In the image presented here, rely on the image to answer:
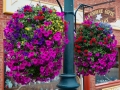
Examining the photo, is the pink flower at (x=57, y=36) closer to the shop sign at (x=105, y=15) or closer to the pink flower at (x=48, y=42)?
the pink flower at (x=48, y=42)

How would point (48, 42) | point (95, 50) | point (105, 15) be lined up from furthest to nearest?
point (105, 15), point (95, 50), point (48, 42)

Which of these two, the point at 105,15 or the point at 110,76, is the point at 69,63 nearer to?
the point at 105,15

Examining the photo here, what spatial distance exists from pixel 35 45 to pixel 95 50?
1.10 metres

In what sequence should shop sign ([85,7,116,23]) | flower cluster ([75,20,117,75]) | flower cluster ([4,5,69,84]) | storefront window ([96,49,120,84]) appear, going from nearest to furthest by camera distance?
1. flower cluster ([4,5,69,84])
2. flower cluster ([75,20,117,75])
3. shop sign ([85,7,116,23])
4. storefront window ([96,49,120,84])

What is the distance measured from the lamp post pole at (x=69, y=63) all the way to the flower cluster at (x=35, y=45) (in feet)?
0.49

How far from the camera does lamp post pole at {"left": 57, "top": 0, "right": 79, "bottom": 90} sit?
2596 mm

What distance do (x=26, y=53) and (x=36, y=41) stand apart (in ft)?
0.60

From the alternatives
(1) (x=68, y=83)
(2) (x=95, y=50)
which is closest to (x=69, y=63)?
(1) (x=68, y=83)

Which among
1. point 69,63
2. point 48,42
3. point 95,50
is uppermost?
point 48,42

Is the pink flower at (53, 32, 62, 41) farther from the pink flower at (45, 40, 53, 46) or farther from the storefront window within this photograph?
the storefront window

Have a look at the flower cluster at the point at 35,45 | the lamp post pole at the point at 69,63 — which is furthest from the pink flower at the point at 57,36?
the lamp post pole at the point at 69,63

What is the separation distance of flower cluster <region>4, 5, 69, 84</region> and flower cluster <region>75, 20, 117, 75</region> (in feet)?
2.07

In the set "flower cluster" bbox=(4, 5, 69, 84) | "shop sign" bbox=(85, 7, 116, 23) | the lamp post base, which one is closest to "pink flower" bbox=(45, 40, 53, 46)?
"flower cluster" bbox=(4, 5, 69, 84)

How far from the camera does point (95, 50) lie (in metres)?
3.14
